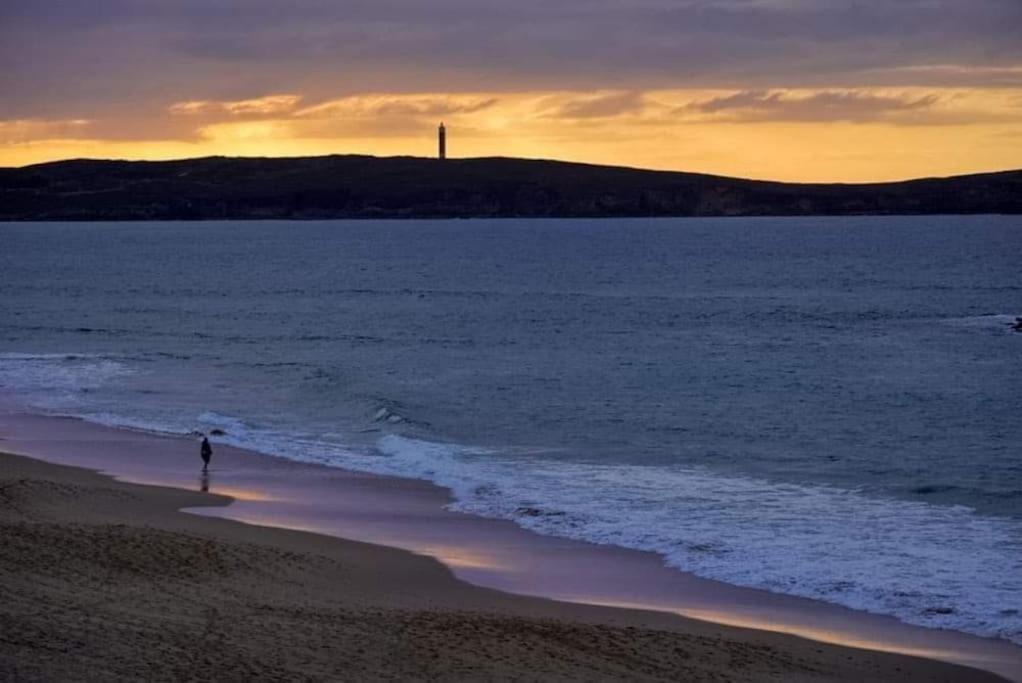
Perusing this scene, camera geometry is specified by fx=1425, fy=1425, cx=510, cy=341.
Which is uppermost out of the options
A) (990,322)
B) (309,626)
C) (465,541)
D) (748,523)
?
(990,322)

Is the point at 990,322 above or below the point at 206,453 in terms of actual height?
above

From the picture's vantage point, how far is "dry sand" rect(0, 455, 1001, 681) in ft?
51.0

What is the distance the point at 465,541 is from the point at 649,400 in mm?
18745

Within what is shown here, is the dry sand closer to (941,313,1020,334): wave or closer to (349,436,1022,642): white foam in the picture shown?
(349,436,1022,642): white foam

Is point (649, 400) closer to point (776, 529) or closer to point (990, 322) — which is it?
point (776, 529)

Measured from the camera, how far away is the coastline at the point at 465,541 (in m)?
19.2

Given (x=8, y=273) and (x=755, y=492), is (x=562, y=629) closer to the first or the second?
(x=755, y=492)

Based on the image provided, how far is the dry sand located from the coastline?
0.61m

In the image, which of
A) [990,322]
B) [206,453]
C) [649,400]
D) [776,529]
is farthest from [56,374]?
[990,322]

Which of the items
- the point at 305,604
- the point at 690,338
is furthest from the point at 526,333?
the point at 305,604

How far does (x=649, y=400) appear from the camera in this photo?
42406 mm

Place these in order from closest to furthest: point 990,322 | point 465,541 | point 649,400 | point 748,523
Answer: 1. point 465,541
2. point 748,523
3. point 649,400
4. point 990,322

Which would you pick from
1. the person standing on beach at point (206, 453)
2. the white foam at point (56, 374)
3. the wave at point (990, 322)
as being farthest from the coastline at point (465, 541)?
the wave at point (990, 322)

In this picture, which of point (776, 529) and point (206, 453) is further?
point (206, 453)
